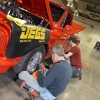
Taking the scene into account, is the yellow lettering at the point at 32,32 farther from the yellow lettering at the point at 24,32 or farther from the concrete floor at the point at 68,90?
the concrete floor at the point at 68,90

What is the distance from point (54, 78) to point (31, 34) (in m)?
0.80

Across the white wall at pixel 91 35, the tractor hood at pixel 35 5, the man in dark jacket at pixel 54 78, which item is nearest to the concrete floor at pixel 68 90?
the man in dark jacket at pixel 54 78

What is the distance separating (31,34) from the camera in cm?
231

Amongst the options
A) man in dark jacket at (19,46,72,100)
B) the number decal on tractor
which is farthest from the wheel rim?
man in dark jacket at (19,46,72,100)

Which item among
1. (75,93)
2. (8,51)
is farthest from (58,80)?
(75,93)

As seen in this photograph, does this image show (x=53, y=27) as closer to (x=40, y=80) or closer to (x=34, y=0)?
(x=34, y=0)

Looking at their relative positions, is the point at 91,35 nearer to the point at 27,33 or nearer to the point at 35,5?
the point at 35,5

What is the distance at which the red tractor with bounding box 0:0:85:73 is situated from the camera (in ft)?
6.98

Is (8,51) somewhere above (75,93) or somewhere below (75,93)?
above

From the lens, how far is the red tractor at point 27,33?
213 centimetres

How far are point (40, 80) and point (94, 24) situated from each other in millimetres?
16320

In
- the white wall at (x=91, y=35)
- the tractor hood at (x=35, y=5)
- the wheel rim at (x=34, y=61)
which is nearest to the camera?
the wheel rim at (x=34, y=61)

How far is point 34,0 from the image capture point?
3.23 metres

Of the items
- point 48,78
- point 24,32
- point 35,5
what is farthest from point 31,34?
point 35,5
